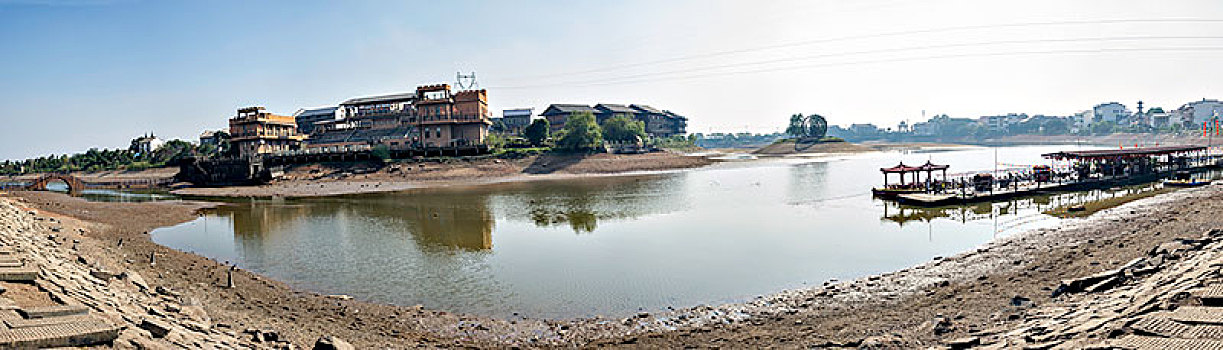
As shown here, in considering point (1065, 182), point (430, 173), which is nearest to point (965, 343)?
point (1065, 182)

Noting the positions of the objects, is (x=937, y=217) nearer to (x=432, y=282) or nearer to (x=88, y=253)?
(x=432, y=282)

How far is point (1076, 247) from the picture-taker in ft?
57.9

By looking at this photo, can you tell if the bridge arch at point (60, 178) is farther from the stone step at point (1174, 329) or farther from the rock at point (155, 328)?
the stone step at point (1174, 329)

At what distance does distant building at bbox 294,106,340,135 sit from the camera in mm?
96750

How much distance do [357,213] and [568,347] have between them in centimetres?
2935

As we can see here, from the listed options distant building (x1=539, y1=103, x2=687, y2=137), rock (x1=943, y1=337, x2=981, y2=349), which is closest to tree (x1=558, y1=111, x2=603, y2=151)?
distant building (x1=539, y1=103, x2=687, y2=137)

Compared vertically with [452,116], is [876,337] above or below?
below

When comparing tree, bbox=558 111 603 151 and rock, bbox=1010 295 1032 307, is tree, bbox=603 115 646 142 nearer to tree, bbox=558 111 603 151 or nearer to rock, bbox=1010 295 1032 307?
tree, bbox=558 111 603 151

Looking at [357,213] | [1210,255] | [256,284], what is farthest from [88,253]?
[1210,255]

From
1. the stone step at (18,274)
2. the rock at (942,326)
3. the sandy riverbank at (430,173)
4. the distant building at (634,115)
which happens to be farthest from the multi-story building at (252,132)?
the rock at (942,326)

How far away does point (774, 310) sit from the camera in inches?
536

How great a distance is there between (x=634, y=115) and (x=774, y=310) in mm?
110557

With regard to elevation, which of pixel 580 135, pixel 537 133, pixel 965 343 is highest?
pixel 537 133

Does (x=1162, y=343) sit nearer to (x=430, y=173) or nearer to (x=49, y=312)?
(x=49, y=312)
